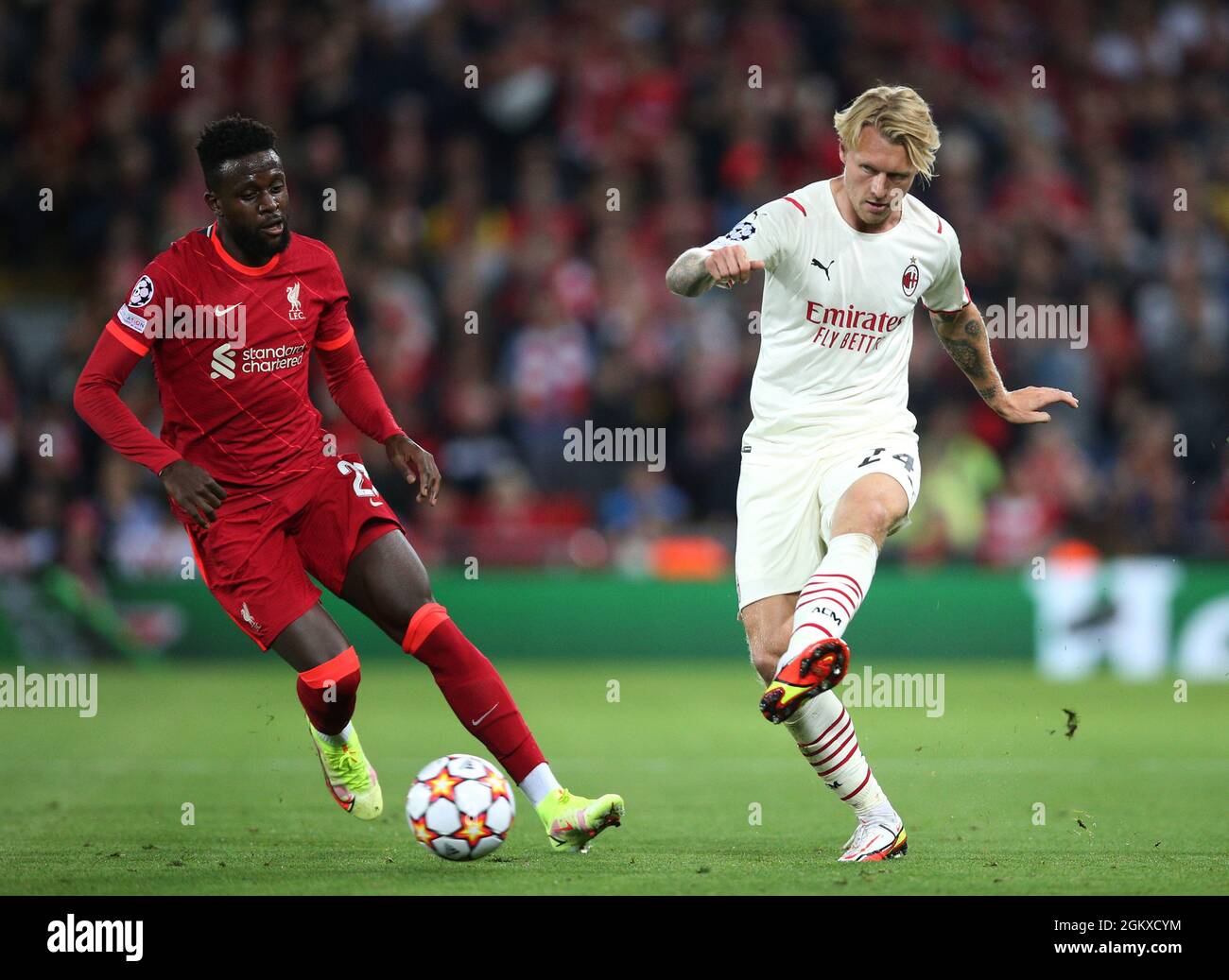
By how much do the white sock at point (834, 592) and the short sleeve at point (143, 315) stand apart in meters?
2.41

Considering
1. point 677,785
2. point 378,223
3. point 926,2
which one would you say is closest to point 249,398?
point 677,785

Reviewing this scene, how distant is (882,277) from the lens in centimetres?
627

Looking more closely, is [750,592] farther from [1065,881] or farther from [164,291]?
[164,291]

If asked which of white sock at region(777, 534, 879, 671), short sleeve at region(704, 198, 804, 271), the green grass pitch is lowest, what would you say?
the green grass pitch

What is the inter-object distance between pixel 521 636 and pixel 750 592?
791 cm

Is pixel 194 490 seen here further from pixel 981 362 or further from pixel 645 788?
pixel 645 788

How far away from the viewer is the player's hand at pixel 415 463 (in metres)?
6.44

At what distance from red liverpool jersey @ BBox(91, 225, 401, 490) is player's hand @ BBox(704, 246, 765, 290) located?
5.22 ft

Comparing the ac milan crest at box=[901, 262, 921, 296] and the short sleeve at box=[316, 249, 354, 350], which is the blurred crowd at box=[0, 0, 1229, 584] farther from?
the ac milan crest at box=[901, 262, 921, 296]

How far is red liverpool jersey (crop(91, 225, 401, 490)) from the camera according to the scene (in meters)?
6.21

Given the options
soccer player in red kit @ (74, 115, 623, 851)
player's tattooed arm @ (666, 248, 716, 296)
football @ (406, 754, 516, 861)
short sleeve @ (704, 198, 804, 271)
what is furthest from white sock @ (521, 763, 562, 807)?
short sleeve @ (704, 198, 804, 271)

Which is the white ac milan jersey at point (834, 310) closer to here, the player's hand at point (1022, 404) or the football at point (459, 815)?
the player's hand at point (1022, 404)

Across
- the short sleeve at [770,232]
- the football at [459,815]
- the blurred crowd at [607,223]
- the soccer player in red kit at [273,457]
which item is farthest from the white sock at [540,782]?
the blurred crowd at [607,223]

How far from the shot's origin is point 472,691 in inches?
243
